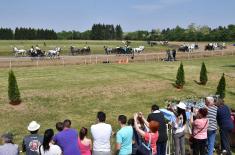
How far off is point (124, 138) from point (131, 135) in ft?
0.65

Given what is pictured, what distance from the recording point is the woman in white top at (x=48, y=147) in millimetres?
8734

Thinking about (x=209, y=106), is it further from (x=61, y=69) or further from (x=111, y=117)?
(x=61, y=69)

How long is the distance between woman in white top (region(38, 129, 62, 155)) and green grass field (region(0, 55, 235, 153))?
34.8 feet

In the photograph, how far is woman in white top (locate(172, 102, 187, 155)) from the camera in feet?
38.9

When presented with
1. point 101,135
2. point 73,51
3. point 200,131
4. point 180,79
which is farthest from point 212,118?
point 73,51

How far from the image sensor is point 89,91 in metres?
28.6

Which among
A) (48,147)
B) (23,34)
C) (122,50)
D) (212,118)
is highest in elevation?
(23,34)

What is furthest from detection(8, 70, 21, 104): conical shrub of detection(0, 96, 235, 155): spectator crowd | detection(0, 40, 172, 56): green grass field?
detection(0, 40, 172, 56): green grass field

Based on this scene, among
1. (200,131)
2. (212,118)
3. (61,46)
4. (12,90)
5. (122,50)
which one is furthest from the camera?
(61,46)

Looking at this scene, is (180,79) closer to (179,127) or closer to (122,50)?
(179,127)

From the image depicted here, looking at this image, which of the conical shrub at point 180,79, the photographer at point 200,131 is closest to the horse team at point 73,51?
the conical shrub at point 180,79

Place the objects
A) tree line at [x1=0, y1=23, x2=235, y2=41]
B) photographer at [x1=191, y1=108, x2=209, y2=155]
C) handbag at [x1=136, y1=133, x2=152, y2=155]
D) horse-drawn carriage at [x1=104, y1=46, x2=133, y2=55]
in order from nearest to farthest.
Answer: handbag at [x1=136, y1=133, x2=152, y2=155]
photographer at [x1=191, y1=108, x2=209, y2=155]
horse-drawn carriage at [x1=104, y1=46, x2=133, y2=55]
tree line at [x1=0, y1=23, x2=235, y2=41]

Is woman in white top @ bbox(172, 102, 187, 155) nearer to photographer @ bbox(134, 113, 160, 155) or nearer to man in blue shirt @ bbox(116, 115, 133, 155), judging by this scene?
photographer @ bbox(134, 113, 160, 155)

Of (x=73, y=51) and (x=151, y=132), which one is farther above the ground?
(x=73, y=51)
